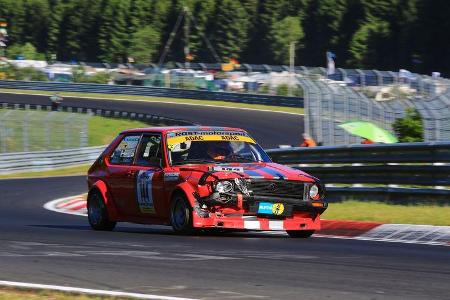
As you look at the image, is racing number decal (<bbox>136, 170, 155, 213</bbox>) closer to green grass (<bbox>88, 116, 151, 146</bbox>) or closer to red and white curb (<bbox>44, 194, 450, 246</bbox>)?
red and white curb (<bbox>44, 194, 450, 246</bbox>)

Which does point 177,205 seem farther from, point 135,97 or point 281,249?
point 135,97

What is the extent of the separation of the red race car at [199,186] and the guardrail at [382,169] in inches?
136

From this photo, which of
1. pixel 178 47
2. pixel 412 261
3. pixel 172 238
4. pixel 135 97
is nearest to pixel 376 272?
pixel 412 261

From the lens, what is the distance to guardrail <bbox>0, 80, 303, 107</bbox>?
192 ft

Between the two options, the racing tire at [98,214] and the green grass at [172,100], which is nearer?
the racing tire at [98,214]

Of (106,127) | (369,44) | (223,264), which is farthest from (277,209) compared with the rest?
(369,44)

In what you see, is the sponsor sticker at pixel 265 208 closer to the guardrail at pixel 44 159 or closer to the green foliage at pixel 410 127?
the green foliage at pixel 410 127

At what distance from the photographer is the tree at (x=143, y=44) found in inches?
5002

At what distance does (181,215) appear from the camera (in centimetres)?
1220

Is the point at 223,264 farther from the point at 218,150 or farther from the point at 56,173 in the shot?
the point at 56,173

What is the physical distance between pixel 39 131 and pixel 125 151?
850 inches

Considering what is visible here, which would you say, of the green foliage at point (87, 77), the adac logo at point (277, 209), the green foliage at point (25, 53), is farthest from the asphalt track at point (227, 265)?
the green foliage at point (25, 53)

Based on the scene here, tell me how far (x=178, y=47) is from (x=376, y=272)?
421 feet

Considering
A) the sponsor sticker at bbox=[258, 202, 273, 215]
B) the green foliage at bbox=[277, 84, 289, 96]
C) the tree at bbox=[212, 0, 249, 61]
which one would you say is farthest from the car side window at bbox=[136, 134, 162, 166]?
the tree at bbox=[212, 0, 249, 61]
